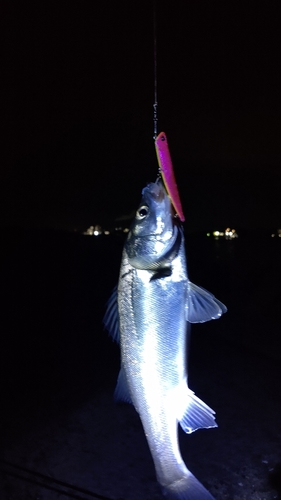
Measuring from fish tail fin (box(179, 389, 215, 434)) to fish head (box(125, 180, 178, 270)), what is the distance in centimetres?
57

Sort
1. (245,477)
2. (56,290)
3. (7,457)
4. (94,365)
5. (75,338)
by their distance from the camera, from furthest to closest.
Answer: (56,290), (75,338), (94,365), (7,457), (245,477)

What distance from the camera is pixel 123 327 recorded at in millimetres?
1830

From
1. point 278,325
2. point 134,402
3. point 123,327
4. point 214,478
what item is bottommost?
point 214,478

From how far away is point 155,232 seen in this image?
181 cm

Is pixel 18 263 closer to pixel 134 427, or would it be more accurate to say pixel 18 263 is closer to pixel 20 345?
pixel 20 345

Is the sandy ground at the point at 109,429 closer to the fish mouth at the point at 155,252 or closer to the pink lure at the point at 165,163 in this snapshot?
the fish mouth at the point at 155,252

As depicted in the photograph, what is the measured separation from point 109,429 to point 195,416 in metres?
3.91

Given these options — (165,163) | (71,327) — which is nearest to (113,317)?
(165,163)

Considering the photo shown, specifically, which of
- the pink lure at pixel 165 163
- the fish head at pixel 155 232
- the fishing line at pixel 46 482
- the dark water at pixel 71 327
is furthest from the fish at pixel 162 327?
the dark water at pixel 71 327

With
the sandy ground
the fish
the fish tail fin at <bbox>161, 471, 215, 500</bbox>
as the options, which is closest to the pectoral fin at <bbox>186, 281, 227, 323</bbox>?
the fish

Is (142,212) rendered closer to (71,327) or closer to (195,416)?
(195,416)

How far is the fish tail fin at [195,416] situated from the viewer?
182 cm

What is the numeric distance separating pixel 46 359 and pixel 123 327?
24.5ft

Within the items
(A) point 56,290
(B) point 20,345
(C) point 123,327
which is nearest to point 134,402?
(C) point 123,327
